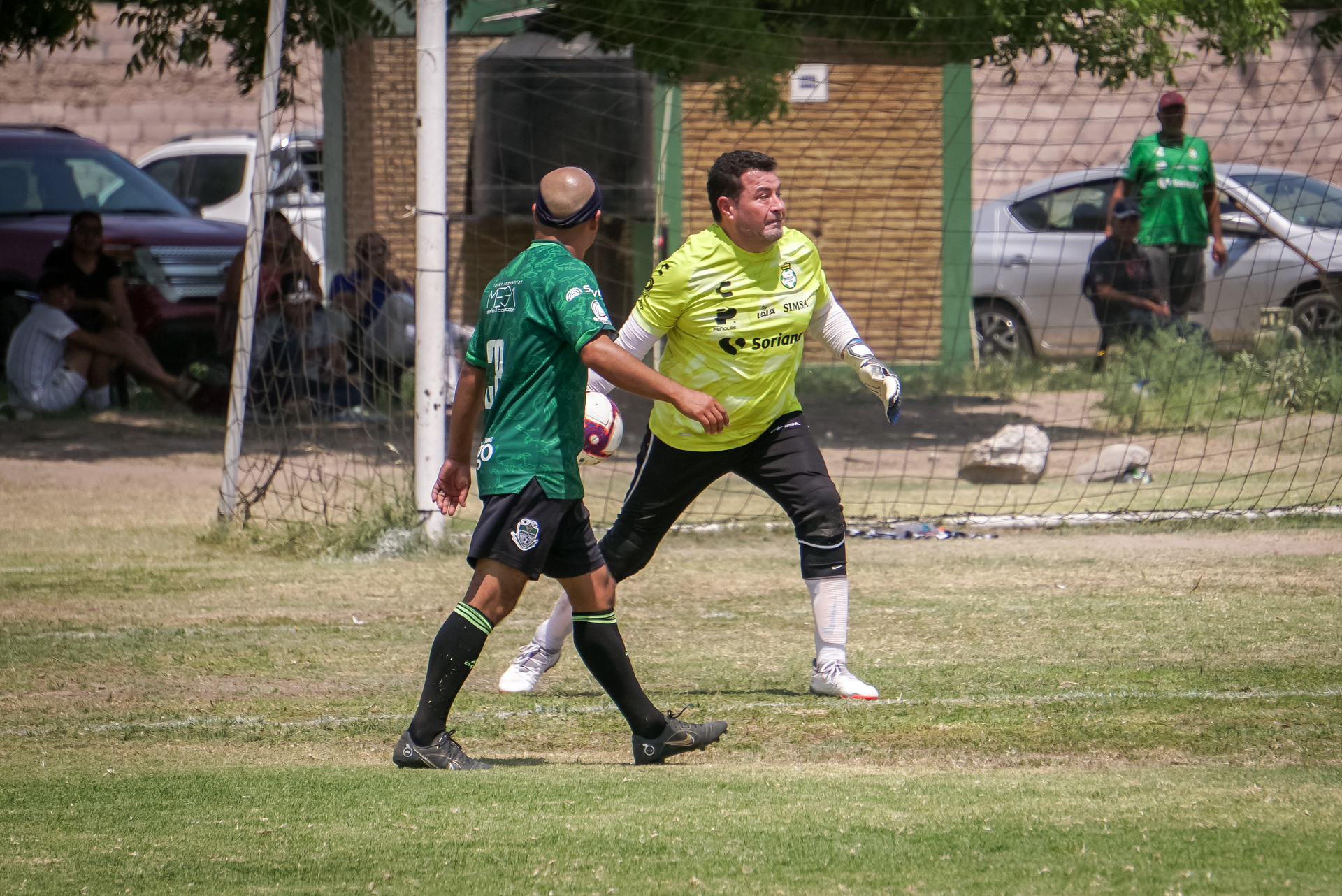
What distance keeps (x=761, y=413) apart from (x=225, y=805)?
2.41 meters

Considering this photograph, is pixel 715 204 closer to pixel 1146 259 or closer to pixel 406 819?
pixel 406 819

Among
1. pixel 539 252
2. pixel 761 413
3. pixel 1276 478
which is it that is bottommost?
pixel 1276 478

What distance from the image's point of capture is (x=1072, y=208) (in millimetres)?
16422

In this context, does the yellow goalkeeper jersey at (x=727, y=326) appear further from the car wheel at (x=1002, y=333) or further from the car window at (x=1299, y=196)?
the car wheel at (x=1002, y=333)

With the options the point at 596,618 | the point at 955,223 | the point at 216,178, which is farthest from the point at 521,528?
the point at 216,178

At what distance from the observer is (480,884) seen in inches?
141

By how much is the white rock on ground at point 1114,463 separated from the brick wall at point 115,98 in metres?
19.0

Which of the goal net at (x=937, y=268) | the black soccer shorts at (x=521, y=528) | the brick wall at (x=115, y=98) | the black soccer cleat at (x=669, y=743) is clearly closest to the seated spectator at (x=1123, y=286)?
the goal net at (x=937, y=268)

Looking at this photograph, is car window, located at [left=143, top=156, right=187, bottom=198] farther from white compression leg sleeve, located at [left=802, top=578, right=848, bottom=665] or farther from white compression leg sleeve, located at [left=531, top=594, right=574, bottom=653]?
white compression leg sleeve, located at [left=802, top=578, right=848, bottom=665]

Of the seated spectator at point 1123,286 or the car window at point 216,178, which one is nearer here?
the seated spectator at point 1123,286

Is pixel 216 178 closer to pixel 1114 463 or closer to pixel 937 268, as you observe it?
pixel 937 268

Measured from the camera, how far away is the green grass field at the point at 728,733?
371 cm

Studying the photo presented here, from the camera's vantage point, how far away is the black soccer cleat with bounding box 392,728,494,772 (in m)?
4.71

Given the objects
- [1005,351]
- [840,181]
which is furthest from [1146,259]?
[840,181]
